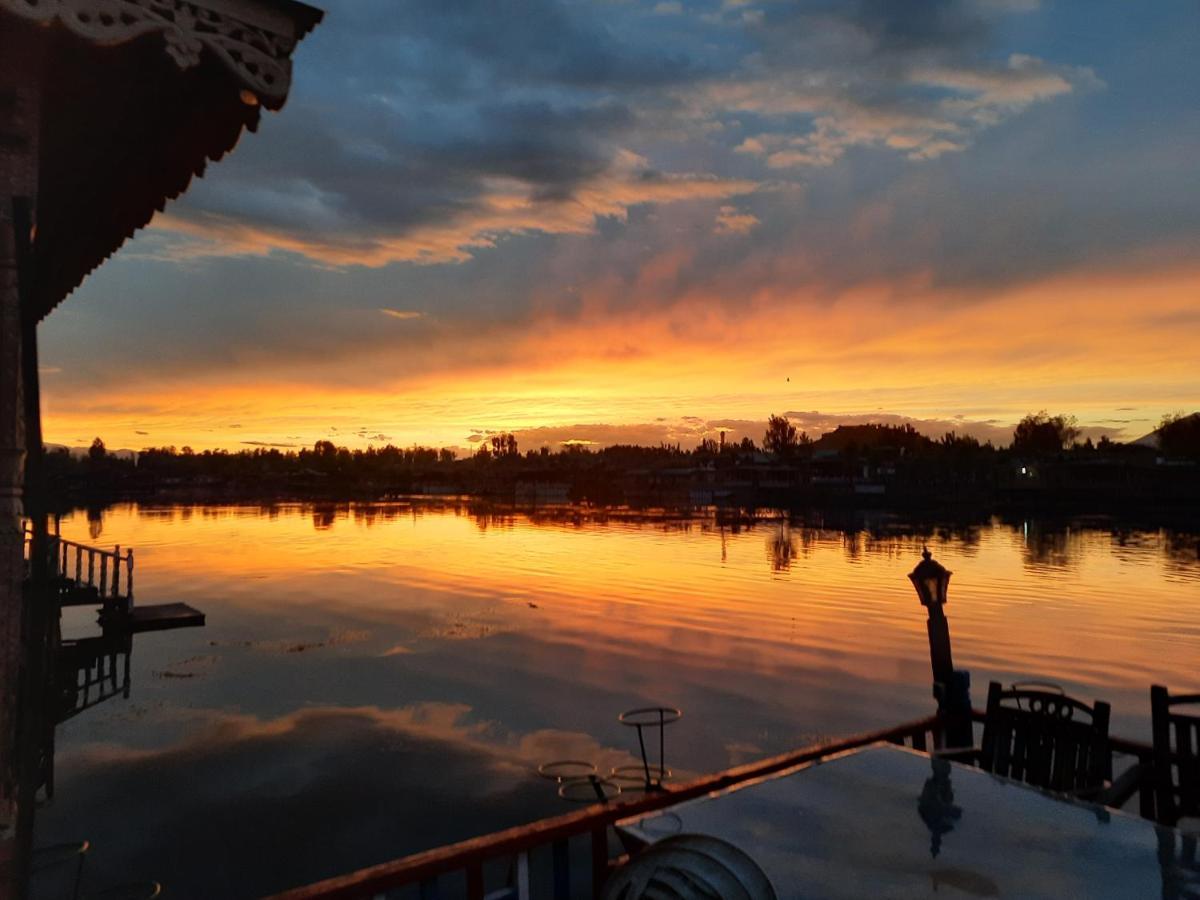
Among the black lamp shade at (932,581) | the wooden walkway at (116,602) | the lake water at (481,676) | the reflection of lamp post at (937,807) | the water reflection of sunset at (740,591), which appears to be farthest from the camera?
the water reflection of sunset at (740,591)

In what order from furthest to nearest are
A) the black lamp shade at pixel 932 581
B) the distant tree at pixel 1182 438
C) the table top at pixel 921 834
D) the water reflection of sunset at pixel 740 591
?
the distant tree at pixel 1182 438 → the water reflection of sunset at pixel 740 591 → the black lamp shade at pixel 932 581 → the table top at pixel 921 834

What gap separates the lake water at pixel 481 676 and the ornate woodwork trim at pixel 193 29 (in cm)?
1003

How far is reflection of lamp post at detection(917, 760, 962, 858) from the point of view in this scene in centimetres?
345

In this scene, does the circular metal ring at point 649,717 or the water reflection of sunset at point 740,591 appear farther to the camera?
the water reflection of sunset at point 740,591

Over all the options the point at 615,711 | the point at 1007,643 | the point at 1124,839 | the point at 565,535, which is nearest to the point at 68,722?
the point at 615,711

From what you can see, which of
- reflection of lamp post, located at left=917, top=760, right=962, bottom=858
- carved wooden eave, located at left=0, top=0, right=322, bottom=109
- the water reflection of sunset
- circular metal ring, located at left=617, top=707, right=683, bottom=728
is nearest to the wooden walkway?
the water reflection of sunset

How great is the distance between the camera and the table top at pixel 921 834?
118 inches

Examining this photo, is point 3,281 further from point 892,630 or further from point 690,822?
point 892,630

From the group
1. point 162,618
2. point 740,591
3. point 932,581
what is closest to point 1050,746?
point 932,581

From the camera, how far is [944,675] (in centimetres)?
687

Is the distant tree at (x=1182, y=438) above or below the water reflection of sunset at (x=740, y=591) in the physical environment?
above

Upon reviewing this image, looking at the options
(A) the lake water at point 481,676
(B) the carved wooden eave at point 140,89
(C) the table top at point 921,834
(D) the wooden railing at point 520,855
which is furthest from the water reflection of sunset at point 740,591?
(B) the carved wooden eave at point 140,89

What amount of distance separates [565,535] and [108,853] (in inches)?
2279

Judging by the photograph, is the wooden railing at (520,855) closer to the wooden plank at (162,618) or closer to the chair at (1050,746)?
the chair at (1050,746)
